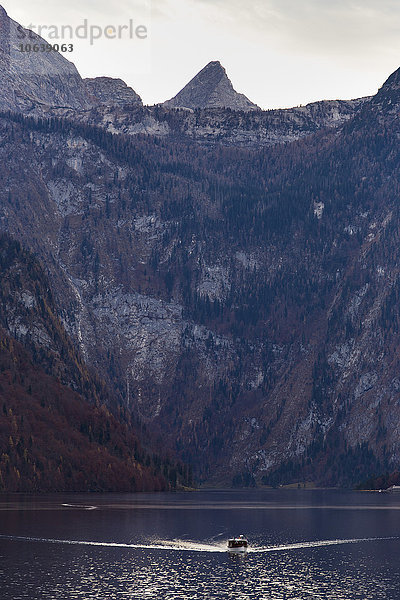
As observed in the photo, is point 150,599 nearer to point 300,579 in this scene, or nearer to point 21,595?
point 21,595

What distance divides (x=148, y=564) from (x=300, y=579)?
3175 cm

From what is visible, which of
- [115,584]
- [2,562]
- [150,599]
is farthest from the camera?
[2,562]

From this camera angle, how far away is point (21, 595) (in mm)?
160875

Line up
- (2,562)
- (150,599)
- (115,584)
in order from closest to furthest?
(150,599)
(115,584)
(2,562)

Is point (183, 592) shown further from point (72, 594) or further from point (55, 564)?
point (55, 564)

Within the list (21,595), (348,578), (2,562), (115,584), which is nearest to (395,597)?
(348,578)

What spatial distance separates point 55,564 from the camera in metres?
194

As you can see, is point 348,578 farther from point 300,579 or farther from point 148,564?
point 148,564

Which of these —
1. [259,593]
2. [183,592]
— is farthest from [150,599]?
[259,593]

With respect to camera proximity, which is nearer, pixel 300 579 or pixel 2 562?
pixel 300 579

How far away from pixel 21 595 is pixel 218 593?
31.4m

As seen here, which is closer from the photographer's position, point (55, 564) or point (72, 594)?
point (72, 594)

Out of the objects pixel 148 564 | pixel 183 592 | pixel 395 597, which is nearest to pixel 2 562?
pixel 148 564

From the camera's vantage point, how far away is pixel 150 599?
524ft
